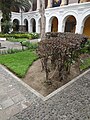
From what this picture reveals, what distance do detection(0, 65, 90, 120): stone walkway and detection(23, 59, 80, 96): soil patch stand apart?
279mm

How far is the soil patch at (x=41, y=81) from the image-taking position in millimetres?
4552

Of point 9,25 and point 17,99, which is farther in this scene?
point 9,25

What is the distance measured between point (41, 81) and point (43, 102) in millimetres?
1396

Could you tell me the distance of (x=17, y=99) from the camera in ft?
12.7

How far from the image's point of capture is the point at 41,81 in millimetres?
5074

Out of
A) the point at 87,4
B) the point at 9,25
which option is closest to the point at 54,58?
the point at 87,4

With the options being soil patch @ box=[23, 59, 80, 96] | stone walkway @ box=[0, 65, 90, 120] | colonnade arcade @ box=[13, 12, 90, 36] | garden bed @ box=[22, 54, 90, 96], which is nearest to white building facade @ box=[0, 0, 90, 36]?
colonnade arcade @ box=[13, 12, 90, 36]

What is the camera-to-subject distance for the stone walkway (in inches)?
126

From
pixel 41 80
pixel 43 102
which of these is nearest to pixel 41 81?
pixel 41 80

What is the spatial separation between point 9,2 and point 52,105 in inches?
795

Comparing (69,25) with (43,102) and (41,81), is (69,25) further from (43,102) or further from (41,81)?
(43,102)

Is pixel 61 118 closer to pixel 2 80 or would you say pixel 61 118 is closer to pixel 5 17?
pixel 2 80

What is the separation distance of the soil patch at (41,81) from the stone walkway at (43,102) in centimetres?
28

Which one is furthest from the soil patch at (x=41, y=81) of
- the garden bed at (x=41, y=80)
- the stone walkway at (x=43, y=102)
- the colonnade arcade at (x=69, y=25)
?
the colonnade arcade at (x=69, y=25)
